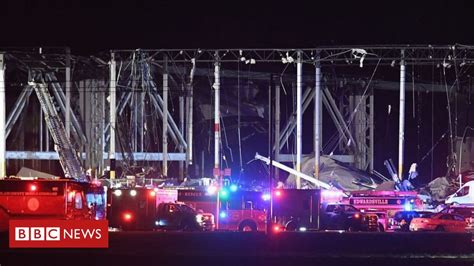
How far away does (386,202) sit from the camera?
1645 inches

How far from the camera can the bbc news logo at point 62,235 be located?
21.4m

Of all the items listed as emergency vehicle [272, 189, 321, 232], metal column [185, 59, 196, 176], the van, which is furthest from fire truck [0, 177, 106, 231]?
the van

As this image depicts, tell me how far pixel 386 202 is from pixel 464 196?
651 centimetres

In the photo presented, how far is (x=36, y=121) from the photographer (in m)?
59.9

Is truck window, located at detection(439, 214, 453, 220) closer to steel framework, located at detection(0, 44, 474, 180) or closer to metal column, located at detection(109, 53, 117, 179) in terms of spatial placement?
steel framework, located at detection(0, 44, 474, 180)

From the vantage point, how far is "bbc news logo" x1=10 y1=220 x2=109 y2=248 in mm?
21359

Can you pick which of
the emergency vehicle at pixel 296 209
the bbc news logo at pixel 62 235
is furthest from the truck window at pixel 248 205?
the bbc news logo at pixel 62 235

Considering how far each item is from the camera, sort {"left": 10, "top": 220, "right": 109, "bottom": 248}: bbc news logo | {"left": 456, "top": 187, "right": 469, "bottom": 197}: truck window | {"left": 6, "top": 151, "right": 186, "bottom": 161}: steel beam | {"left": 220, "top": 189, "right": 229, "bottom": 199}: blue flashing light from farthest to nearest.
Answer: {"left": 6, "top": 151, "right": 186, "bottom": 161}: steel beam → {"left": 456, "top": 187, "right": 469, "bottom": 197}: truck window → {"left": 220, "top": 189, "right": 229, "bottom": 199}: blue flashing light → {"left": 10, "top": 220, "right": 109, "bottom": 248}: bbc news logo

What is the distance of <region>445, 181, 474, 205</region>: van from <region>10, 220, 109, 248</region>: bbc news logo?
1102 inches

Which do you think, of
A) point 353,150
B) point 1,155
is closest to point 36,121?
point 1,155

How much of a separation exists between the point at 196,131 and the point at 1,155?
14.1 m

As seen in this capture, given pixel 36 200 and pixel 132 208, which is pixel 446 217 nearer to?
pixel 132 208

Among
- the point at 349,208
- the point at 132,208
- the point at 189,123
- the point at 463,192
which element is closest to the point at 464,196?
the point at 463,192

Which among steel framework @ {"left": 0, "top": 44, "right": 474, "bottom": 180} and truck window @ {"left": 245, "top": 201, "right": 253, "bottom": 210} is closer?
truck window @ {"left": 245, "top": 201, "right": 253, "bottom": 210}
